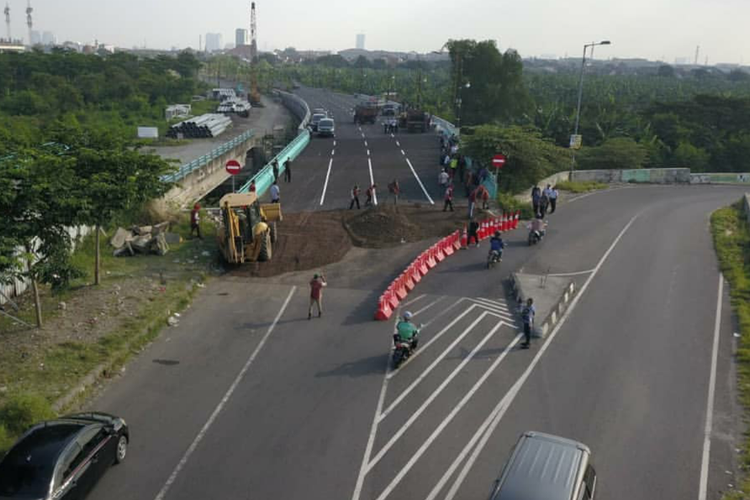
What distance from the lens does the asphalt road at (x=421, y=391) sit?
11.4 m

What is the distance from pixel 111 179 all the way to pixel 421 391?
394 inches

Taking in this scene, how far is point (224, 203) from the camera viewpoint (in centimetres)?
2167

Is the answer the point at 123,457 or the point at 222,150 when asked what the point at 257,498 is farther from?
the point at 222,150

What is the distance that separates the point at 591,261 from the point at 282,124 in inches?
2727

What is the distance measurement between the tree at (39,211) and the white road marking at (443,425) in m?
8.99

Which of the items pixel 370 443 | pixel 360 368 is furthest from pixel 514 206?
pixel 370 443

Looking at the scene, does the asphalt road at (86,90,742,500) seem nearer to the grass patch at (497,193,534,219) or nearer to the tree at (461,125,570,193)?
the grass patch at (497,193,534,219)

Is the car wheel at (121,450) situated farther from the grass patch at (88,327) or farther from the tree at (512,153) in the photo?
the tree at (512,153)

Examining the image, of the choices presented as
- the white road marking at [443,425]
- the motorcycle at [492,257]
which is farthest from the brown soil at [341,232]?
the white road marking at [443,425]

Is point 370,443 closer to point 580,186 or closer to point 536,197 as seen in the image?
point 536,197

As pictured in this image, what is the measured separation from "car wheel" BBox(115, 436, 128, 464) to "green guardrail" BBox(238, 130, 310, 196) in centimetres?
1821

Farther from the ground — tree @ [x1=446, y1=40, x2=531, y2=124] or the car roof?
tree @ [x1=446, y1=40, x2=531, y2=124]

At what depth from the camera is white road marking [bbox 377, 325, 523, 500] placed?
1113cm

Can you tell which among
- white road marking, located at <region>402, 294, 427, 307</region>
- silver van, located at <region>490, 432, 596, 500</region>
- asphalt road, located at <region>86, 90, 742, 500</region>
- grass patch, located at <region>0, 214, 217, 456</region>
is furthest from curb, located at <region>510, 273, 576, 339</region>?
grass patch, located at <region>0, 214, 217, 456</region>
